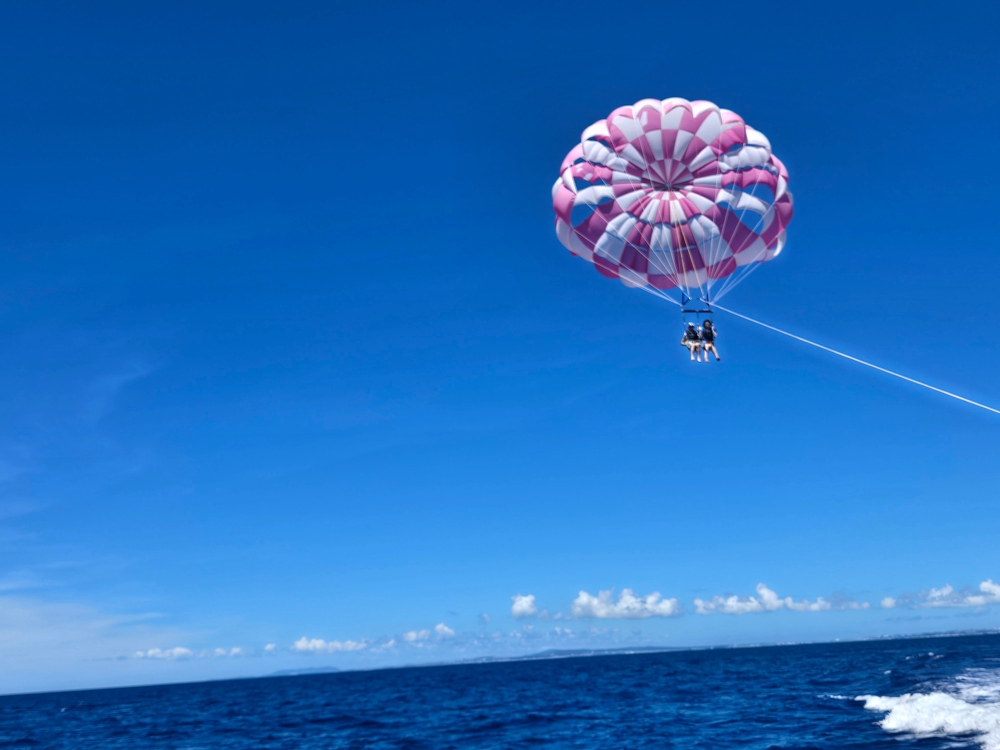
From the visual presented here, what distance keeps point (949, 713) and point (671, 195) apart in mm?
20584

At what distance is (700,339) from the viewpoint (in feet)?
74.3

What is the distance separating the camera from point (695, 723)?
31.4 meters

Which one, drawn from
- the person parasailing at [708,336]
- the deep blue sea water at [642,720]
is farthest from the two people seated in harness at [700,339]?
the deep blue sea water at [642,720]

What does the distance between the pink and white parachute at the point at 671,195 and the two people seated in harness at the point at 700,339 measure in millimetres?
1983

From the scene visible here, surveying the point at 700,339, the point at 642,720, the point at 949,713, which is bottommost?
the point at 642,720

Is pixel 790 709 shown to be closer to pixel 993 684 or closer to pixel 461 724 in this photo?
pixel 993 684

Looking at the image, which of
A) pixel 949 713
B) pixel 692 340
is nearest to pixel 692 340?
pixel 692 340

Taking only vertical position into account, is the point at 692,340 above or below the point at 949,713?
above

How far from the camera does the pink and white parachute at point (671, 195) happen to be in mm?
21969

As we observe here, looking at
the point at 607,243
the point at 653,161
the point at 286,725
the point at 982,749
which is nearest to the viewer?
the point at 982,749

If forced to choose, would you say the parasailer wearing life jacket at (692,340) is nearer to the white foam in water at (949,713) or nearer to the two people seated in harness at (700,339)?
the two people seated in harness at (700,339)

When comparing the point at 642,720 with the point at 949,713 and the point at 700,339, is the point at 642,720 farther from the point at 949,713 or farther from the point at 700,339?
the point at 700,339

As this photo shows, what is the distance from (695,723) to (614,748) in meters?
6.74

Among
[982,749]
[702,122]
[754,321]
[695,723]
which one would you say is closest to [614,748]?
[695,723]
